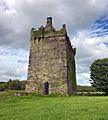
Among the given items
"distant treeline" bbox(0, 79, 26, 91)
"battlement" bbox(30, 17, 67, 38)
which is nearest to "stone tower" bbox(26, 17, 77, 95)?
"battlement" bbox(30, 17, 67, 38)

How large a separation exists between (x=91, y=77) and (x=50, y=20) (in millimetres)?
24482

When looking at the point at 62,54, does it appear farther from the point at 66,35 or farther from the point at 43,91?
the point at 43,91

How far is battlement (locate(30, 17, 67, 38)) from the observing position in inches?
1892

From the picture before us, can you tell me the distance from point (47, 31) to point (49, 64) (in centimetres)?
725

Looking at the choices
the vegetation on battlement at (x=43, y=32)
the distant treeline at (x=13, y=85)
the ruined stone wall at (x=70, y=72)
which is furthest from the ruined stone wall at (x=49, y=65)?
the distant treeline at (x=13, y=85)

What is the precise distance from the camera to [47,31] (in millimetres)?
49188

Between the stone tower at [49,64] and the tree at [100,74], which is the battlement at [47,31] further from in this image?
the tree at [100,74]

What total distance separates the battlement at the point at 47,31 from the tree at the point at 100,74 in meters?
23.3

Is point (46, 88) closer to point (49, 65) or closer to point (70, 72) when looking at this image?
point (49, 65)

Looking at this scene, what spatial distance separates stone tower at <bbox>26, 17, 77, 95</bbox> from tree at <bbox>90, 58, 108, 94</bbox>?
20.3 meters

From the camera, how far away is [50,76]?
4591cm

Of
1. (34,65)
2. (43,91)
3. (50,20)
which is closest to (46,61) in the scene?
(34,65)

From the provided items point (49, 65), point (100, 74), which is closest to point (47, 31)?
point (49, 65)

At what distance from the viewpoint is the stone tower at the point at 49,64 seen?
45250mm
